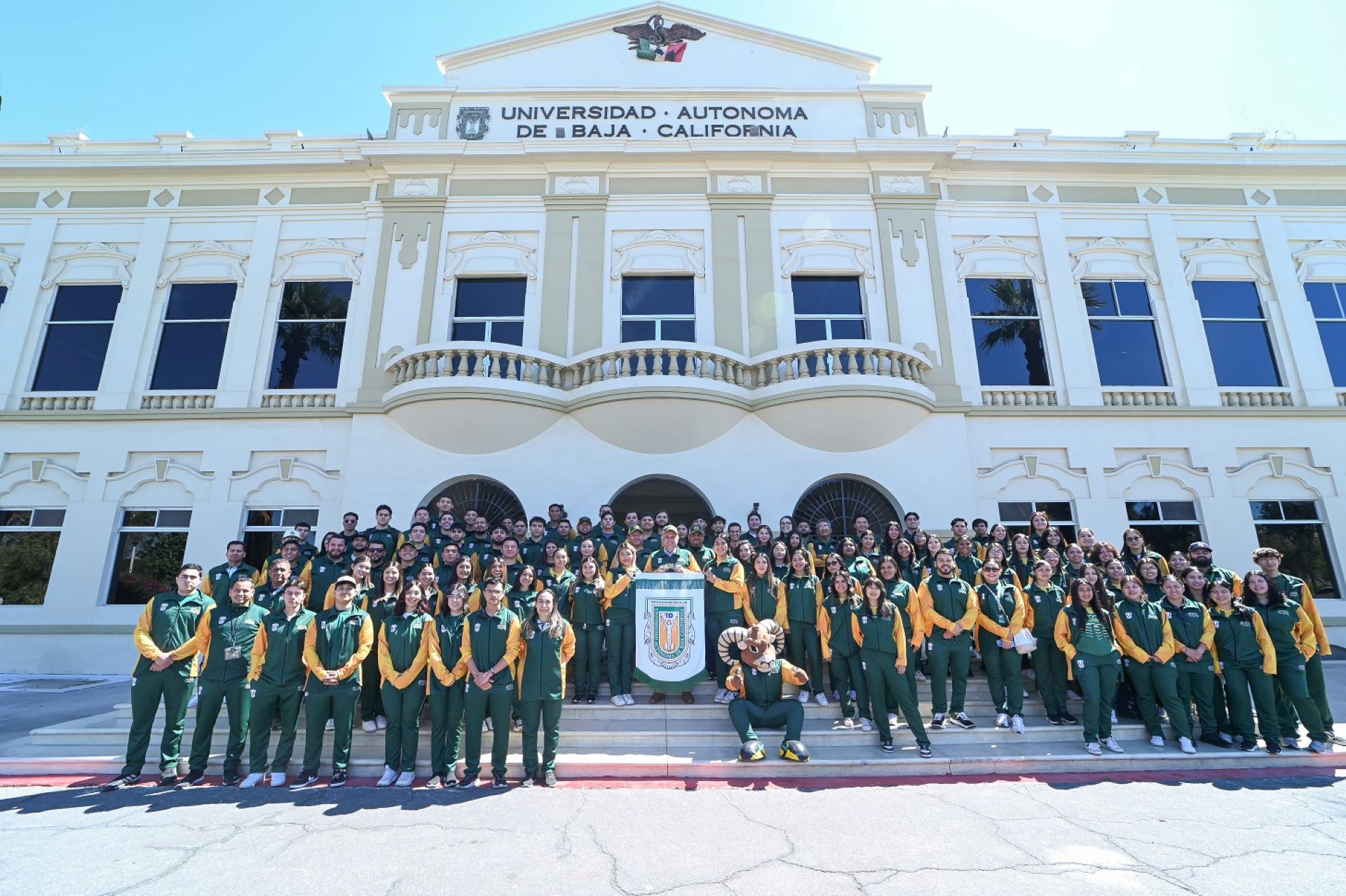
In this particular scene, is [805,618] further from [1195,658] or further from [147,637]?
[147,637]

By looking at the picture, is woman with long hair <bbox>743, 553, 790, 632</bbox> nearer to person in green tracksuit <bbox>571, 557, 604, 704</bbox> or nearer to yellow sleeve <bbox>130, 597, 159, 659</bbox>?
person in green tracksuit <bbox>571, 557, 604, 704</bbox>

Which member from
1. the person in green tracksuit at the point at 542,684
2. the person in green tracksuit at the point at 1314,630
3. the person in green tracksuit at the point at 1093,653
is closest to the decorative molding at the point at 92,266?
the person in green tracksuit at the point at 542,684

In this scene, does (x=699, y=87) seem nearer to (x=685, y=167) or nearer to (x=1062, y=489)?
(x=685, y=167)

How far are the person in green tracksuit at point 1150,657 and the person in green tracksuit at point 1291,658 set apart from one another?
1.05m

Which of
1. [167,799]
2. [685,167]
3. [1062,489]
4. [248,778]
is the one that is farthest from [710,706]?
[685,167]

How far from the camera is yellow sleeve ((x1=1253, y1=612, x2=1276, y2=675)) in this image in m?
6.37

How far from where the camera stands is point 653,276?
13.2 meters

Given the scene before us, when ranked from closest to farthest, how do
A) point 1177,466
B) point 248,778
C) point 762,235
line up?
point 248,778
point 1177,466
point 762,235

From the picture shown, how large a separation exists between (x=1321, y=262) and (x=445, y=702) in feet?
64.0

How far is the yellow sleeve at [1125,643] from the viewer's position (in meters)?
6.50

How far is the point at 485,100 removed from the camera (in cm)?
1428

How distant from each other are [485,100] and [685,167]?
500cm

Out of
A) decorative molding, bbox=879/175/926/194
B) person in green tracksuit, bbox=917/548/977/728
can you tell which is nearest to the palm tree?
decorative molding, bbox=879/175/926/194

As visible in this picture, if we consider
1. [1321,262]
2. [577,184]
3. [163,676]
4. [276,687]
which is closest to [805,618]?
[276,687]
